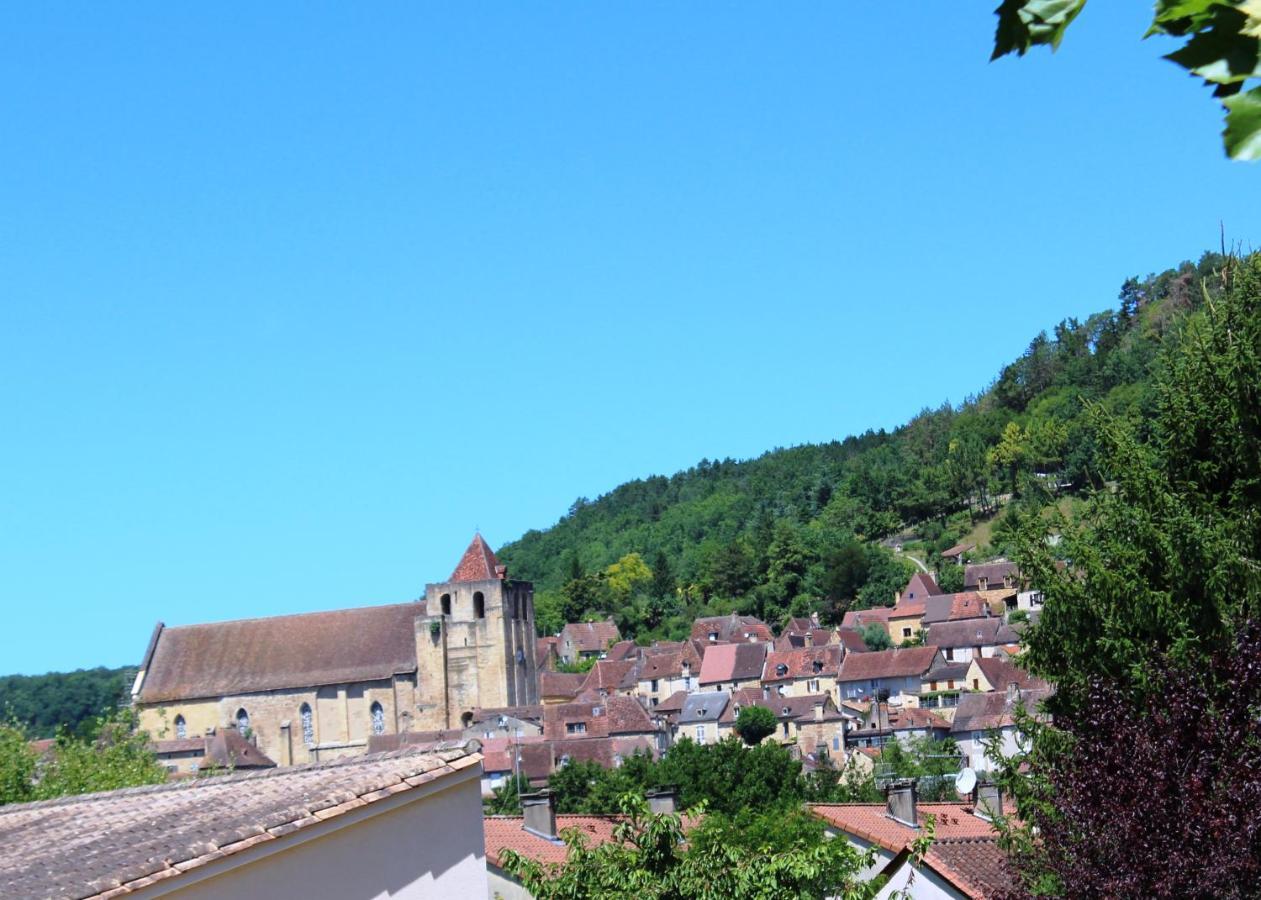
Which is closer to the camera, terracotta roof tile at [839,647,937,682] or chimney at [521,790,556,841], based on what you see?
chimney at [521,790,556,841]

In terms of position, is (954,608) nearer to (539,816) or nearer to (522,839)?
(539,816)

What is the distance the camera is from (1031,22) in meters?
2.54

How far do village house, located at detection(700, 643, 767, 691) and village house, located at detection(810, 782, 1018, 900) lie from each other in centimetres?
7988

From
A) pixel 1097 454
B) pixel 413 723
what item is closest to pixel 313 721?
pixel 413 723

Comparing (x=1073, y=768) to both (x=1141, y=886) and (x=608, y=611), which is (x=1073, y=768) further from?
(x=608, y=611)

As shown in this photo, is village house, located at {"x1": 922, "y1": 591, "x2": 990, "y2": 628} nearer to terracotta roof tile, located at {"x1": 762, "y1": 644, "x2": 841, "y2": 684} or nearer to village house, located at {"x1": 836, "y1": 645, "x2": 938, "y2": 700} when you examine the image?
terracotta roof tile, located at {"x1": 762, "y1": 644, "x2": 841, "y2": 684}

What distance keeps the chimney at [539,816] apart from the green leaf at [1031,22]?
985 inches

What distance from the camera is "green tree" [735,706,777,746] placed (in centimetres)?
9244

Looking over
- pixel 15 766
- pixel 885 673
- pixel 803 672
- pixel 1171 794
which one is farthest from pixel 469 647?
pixel 1171 794

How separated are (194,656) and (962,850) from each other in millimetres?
78456

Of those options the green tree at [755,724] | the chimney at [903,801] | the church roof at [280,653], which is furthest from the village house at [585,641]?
the chimney at [903,801]

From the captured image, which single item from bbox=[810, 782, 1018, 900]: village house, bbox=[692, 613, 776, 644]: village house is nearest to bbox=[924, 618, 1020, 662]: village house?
bbox=[692, 613, 776, 644]: village house

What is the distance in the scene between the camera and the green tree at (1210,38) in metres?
2.24

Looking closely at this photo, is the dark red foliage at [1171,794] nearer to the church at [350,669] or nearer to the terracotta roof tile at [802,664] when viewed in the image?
the church at [350,669]
